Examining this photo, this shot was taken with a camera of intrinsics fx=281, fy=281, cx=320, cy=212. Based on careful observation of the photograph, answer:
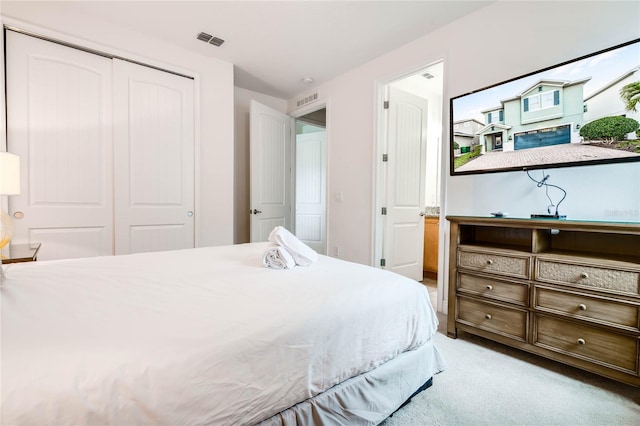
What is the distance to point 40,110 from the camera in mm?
2391

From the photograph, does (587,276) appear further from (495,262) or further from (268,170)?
(268,170)

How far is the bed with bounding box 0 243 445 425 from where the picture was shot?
638 millimetres

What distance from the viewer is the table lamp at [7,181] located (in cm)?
176

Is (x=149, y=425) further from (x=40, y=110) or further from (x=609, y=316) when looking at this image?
(x=40, y=110)

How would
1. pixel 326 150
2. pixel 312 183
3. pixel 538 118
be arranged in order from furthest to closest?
pixel 312 183 < pixel 326 150 < pixel 538 118

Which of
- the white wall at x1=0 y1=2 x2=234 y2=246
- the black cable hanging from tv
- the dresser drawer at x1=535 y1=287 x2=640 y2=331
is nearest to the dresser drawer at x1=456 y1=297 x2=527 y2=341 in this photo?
the dresser drawer at x1=535 y1=287 x2=640 y2=331

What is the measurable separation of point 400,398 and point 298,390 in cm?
65

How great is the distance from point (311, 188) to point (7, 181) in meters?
3.88

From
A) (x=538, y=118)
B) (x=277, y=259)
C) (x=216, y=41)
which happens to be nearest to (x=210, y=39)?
(x=216, y=41)

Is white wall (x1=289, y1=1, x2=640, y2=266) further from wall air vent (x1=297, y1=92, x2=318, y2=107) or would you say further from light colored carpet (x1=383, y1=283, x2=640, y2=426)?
light colored carpet (x1=383, y1=283, x2=640, y2=426)

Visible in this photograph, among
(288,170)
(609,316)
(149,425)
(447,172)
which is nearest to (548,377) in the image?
(609,316)

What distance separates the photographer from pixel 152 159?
9.68ft

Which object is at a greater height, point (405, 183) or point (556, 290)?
point (405, 183)

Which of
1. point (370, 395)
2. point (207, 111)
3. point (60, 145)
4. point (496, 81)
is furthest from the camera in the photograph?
point (207, 111)
